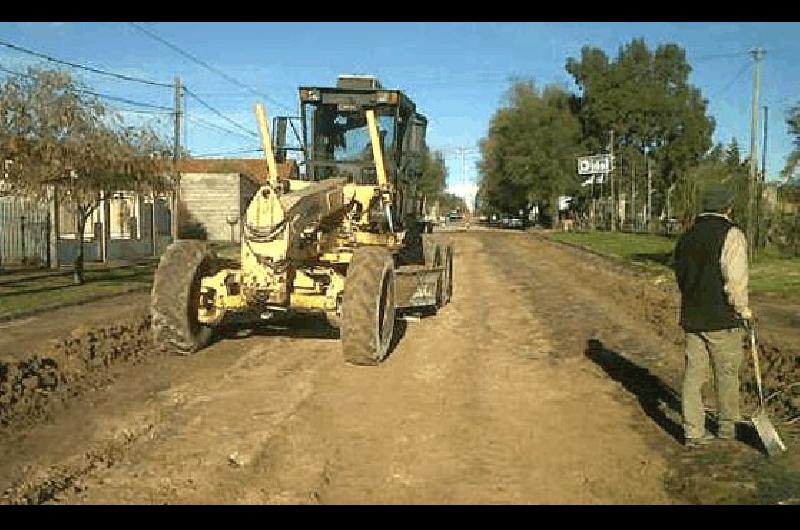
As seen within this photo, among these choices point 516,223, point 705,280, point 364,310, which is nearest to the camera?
point 705,280

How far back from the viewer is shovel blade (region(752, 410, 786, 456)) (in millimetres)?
6766

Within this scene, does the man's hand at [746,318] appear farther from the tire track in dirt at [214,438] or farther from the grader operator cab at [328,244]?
A: the grader operator cab at [328,244]

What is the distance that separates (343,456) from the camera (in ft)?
21.7

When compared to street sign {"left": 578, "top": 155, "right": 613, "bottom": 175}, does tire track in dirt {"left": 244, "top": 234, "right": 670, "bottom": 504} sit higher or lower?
lower

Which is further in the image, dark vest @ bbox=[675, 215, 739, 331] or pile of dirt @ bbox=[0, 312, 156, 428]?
pile of dirt @ bbox=[0, 312, 156, 428]

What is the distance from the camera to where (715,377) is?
7.23 meters

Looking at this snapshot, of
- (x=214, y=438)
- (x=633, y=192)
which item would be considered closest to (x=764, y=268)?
(x=214, y=438)

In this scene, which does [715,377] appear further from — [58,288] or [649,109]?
[649,109]

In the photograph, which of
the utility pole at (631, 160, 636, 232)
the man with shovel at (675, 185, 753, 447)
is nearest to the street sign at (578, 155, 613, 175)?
the utility pole at (631, 160, 636, 232)

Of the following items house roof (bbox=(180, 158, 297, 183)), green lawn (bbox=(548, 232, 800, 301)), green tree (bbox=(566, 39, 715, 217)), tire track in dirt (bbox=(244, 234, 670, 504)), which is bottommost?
tire track in dirt (bbox=(244, 234, 670, 504))

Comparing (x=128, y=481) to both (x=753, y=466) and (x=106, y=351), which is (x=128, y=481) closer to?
(x=753, y=466)

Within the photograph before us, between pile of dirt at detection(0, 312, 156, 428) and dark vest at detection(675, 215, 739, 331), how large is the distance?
569 cm

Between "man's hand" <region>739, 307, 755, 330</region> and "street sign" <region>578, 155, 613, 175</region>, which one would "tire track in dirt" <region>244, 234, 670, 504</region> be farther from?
"street sign" <region>578, 155, 613, 175</region>

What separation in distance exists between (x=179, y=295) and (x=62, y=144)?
1060 cm
